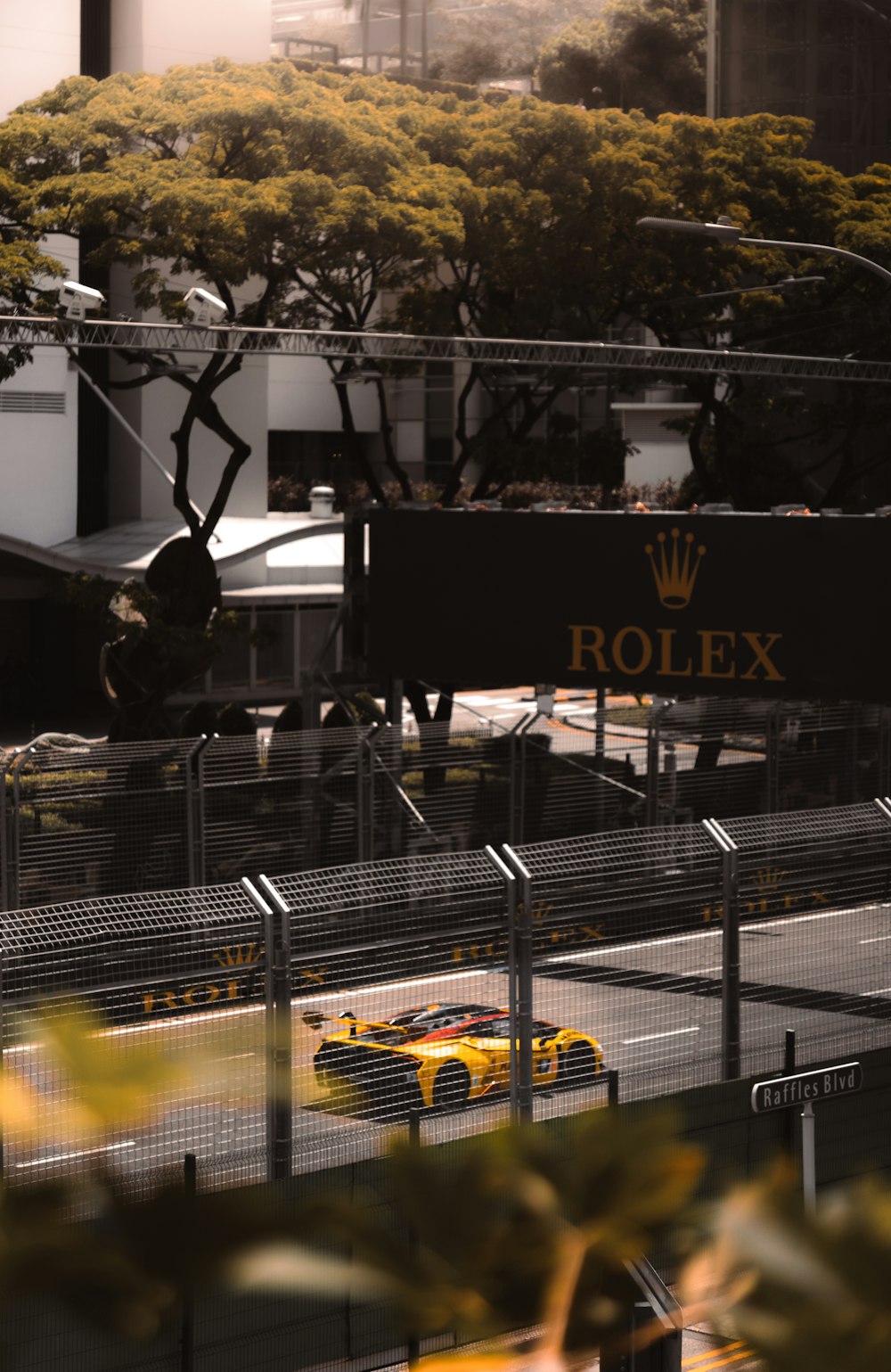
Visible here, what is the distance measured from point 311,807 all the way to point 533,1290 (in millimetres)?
17655

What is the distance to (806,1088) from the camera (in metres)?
9.14

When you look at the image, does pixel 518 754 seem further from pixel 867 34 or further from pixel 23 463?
pixel 867 34

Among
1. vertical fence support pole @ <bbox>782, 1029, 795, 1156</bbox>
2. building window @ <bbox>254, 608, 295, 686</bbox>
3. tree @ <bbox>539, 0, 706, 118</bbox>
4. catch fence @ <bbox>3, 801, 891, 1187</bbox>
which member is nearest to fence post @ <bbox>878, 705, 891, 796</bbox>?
catch fence @ <bbox>3, 801, 891, 1187</bbox>

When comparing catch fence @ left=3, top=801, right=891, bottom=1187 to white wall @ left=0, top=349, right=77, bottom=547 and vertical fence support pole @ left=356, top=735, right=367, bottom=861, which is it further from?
white wall @ left=0, top=349, right=77, bottom=547

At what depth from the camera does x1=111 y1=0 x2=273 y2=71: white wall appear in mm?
40844

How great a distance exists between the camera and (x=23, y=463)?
42.8 metres

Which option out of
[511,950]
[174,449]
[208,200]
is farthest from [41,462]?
[511,950]

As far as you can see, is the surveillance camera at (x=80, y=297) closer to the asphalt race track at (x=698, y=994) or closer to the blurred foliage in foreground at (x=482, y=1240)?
the asphalt race track at (x=698, y=994)

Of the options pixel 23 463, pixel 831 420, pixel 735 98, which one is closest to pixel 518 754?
pixel 831 420

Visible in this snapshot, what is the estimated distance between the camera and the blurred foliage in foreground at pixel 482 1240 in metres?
0.60

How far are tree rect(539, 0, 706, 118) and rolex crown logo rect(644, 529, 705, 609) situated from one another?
166 feet

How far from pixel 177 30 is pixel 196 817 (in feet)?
94.3

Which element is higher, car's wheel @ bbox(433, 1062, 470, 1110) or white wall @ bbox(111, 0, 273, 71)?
white wall @ bbox(111, 0, 273, 71)

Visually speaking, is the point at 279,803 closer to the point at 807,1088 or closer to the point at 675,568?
the point at 675,568
